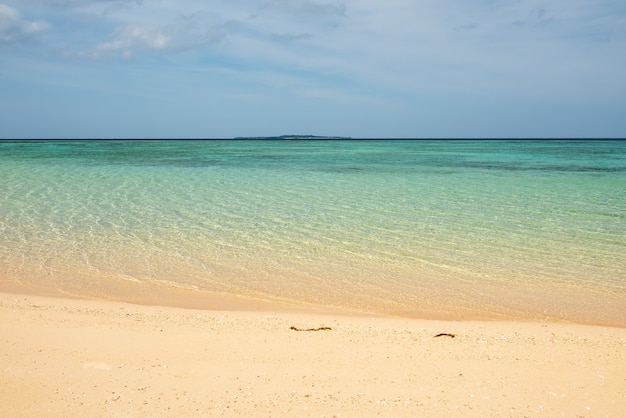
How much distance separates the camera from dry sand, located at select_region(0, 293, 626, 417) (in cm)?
385

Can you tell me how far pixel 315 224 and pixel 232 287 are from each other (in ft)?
15.3

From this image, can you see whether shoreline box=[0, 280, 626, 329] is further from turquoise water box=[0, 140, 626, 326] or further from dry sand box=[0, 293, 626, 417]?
dry sand box=[0, 293, 626, 417]

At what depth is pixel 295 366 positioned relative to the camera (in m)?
4.59

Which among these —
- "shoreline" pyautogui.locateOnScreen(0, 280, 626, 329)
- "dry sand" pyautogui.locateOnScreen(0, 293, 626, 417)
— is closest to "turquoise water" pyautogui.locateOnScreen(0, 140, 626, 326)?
"shoreline" pyautogui.locateOnScreen(0, 280, 626, 329)

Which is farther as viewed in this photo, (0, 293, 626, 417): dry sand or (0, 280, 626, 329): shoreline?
(0, 280, 626, 329): shoreline

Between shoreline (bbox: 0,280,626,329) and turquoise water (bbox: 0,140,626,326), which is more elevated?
turquoise water (bbox: 0,140,626,326)

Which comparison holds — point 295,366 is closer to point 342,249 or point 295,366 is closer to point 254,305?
point 254,305

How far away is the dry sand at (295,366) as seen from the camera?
3848 mm

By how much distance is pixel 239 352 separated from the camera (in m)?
4.89

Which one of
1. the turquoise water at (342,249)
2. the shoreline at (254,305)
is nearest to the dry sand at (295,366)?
the shoreline at (254,305)

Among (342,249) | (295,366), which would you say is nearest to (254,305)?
(295,366)

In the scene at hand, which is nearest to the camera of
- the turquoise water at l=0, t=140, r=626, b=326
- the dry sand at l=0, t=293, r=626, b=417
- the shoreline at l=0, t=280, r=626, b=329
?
the dry sand at l=0, t=293, r=626, b=417

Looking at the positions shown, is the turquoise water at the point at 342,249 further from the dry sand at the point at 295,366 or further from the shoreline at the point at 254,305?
the dry sand at the point at 295,366

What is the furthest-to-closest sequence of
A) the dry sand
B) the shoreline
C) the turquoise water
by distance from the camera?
the turquoise water
the shoreline
the dry sand
